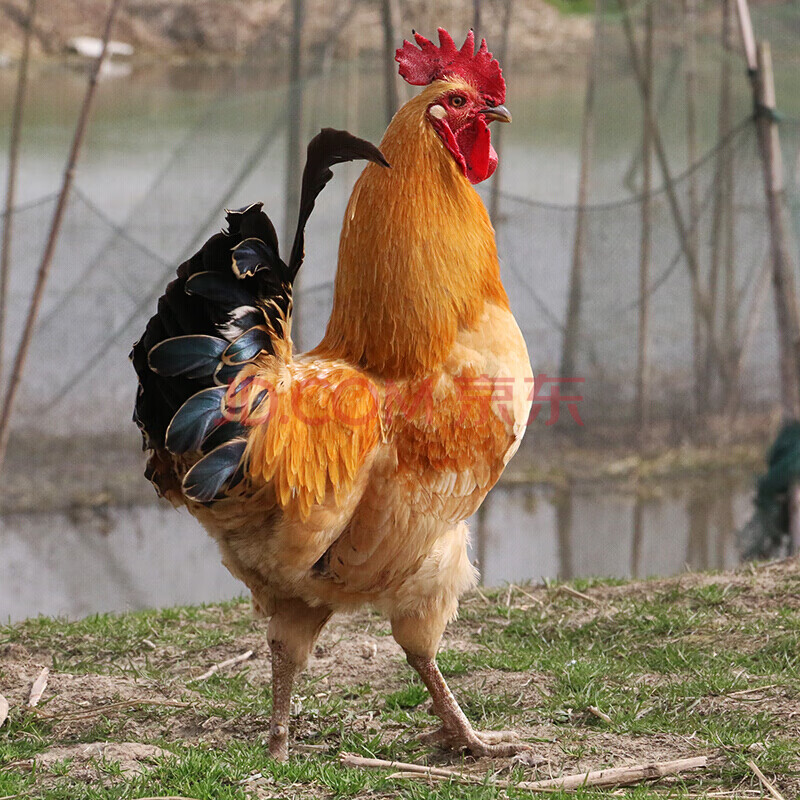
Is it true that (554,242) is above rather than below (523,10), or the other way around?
below

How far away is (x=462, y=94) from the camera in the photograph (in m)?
3.64

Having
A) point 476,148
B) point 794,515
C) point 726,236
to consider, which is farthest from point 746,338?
point 476,148

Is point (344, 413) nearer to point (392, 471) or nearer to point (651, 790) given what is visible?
point (392, 471)

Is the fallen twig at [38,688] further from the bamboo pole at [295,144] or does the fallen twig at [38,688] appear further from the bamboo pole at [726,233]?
the bamboo pole at [726,233]

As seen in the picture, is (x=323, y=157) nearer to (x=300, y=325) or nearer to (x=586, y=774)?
(x=586, y=774)

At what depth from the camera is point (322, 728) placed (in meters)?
3.96

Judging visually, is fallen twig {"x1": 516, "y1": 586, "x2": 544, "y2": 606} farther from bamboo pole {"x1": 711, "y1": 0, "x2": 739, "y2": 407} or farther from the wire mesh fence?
bamboo pole {"x1": 711, "y1": 0, "x2": 739, "y2": 407}

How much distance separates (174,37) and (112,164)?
427 cm

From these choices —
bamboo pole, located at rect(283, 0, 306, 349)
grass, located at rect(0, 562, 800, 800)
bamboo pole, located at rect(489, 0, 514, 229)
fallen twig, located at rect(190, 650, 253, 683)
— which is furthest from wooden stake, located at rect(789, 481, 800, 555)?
fallen twig, located at rect(190, 650, 253, 683)

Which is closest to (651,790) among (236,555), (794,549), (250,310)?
(236,555)

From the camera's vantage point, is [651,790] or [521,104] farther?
[521,104]

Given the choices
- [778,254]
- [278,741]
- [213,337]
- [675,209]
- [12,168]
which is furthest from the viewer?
[675,209]

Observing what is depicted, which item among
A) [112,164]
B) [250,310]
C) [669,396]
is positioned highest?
[112,164]

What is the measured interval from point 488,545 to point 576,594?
2414 mm
